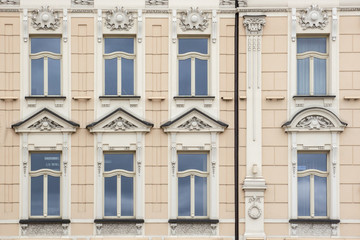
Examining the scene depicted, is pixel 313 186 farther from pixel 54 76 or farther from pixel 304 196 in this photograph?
pixel 54 76

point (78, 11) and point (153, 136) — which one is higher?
point (78, 11)

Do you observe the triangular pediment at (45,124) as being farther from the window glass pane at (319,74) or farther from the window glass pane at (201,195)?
the window glass pane at (319,74)

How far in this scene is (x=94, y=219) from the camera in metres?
19.9

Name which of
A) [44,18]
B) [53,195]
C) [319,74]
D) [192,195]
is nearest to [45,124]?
[53,195]

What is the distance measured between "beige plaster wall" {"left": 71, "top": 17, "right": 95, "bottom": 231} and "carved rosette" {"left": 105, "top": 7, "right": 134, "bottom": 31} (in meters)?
0.54

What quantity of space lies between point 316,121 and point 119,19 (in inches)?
257

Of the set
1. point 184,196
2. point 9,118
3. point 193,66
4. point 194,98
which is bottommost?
point 184,196

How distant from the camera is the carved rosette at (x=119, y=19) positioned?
2022 centimetres

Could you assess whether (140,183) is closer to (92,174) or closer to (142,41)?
(92,174)

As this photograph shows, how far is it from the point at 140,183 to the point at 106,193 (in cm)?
109

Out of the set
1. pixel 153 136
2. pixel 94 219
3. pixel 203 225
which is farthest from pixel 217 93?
pixel 94 219

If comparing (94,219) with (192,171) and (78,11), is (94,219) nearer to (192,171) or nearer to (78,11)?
(192,171)

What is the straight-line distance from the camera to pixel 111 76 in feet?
67.1

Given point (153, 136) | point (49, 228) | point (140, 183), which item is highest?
point (153, 136)
